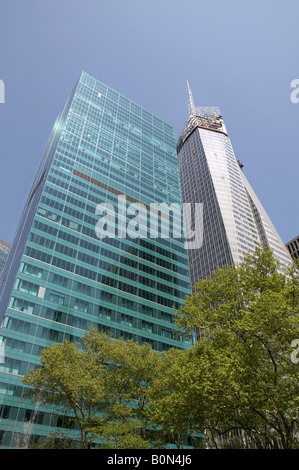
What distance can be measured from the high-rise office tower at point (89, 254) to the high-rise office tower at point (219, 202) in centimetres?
3745

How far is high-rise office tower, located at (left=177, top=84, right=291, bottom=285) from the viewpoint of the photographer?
431ft

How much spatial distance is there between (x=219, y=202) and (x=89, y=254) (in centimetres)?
8580

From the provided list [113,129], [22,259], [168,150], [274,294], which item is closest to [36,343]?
[22,259]

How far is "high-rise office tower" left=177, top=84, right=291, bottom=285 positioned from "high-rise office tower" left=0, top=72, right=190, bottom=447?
37.4 metres

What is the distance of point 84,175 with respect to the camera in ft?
266

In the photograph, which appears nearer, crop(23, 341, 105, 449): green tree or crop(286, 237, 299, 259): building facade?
crop(23, 341, 105, 449): green tree

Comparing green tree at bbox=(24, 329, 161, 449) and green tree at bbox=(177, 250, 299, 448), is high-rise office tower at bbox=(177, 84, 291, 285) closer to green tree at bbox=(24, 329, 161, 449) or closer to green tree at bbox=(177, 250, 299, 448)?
green tree at bbox=(24, 329, 161, 449)

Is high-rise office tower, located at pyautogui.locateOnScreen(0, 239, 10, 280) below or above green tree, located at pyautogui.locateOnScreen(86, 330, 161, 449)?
above

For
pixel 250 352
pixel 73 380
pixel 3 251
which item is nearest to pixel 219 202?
pixel 3 251

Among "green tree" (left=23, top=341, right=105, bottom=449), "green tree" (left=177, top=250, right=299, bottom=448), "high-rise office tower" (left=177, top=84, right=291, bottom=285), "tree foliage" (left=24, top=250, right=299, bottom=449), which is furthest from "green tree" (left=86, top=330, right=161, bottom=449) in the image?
"high-rise office tower" (left=177, top=84, right=291, bottom=285)

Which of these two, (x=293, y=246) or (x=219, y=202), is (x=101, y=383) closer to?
(x=219, y=202)

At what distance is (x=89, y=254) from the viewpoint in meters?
68.8

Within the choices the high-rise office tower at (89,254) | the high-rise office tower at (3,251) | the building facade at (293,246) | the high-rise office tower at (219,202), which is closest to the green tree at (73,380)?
the high-rise office tower at (89,254)
